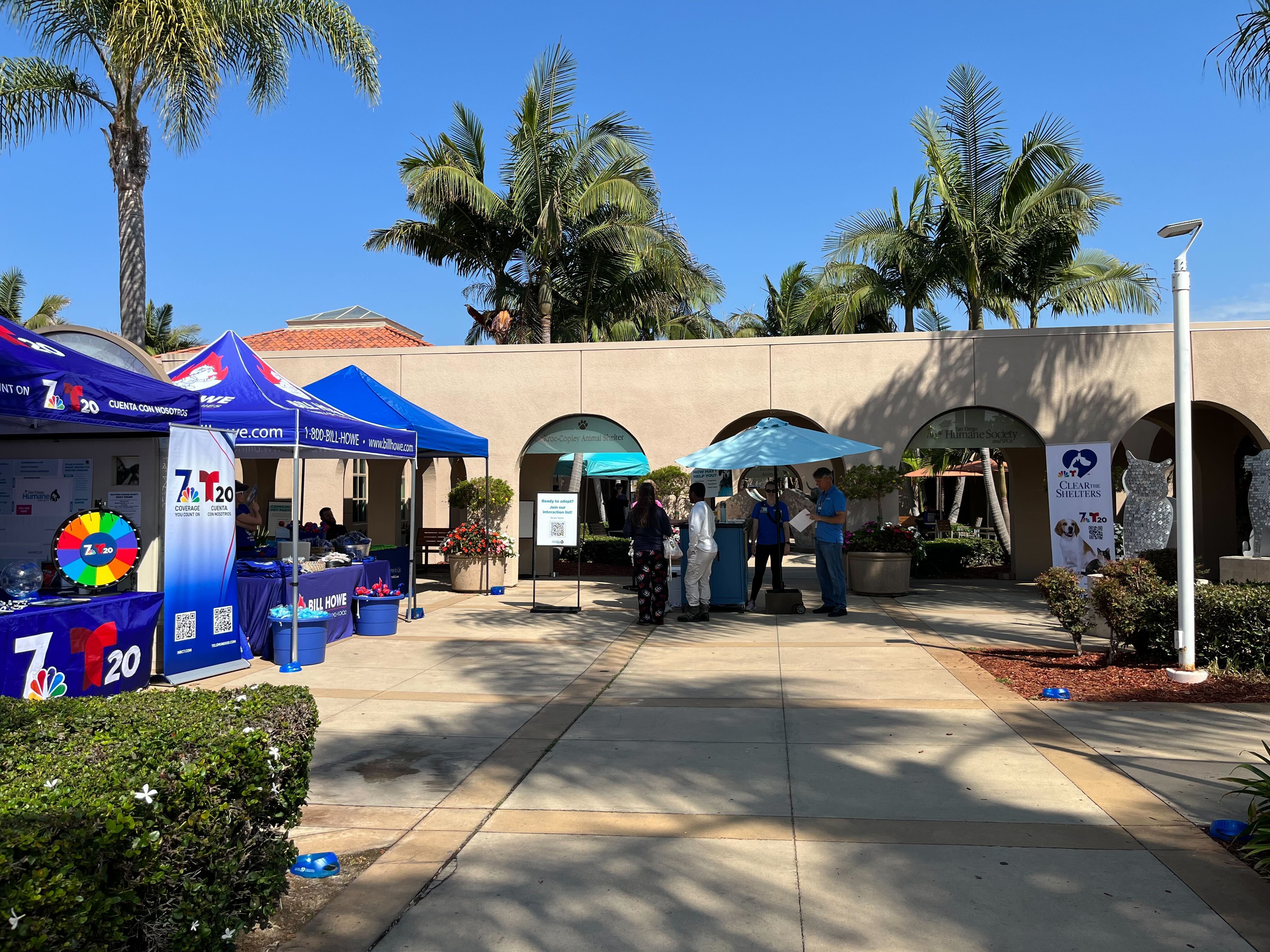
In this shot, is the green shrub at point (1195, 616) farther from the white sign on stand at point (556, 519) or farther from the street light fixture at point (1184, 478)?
the white sign on stand at point (556, 519)

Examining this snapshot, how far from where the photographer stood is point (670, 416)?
692 inches

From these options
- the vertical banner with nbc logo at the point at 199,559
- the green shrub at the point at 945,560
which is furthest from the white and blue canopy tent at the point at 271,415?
the green shrub at the point at 945,560

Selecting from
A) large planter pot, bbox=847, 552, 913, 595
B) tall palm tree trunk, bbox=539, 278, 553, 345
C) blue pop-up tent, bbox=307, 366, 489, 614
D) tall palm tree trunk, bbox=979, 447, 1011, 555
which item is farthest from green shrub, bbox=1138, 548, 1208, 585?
tall palm tree trunk, bbox=539, 278, 553, 345

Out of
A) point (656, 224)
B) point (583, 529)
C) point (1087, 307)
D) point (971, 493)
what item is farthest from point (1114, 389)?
point (971, 493)

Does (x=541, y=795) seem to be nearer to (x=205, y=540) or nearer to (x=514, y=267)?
(x=205, y=540)

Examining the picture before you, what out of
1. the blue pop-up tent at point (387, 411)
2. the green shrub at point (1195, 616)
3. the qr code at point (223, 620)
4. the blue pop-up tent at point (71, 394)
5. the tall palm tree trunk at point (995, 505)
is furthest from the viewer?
the tall palm tree trunk at point (995, 505)

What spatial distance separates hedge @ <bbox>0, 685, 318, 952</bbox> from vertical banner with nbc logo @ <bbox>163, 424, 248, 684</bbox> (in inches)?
182

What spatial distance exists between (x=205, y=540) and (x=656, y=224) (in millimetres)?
17362

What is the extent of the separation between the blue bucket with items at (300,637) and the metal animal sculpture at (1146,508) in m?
8.99

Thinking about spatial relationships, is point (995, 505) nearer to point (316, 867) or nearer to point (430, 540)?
point (430, 540)

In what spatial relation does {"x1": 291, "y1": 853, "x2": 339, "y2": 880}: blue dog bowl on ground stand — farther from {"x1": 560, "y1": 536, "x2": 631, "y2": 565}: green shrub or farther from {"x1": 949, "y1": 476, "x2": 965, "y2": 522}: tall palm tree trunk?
{"x1": 949, "y1": 476, "x2": 965, "y2": 522}: tall palm tree trunk

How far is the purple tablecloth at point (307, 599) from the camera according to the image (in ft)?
31.4

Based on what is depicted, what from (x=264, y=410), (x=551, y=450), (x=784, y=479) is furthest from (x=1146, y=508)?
(x=784, y=479)

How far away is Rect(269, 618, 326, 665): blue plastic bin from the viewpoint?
919 centimetres
